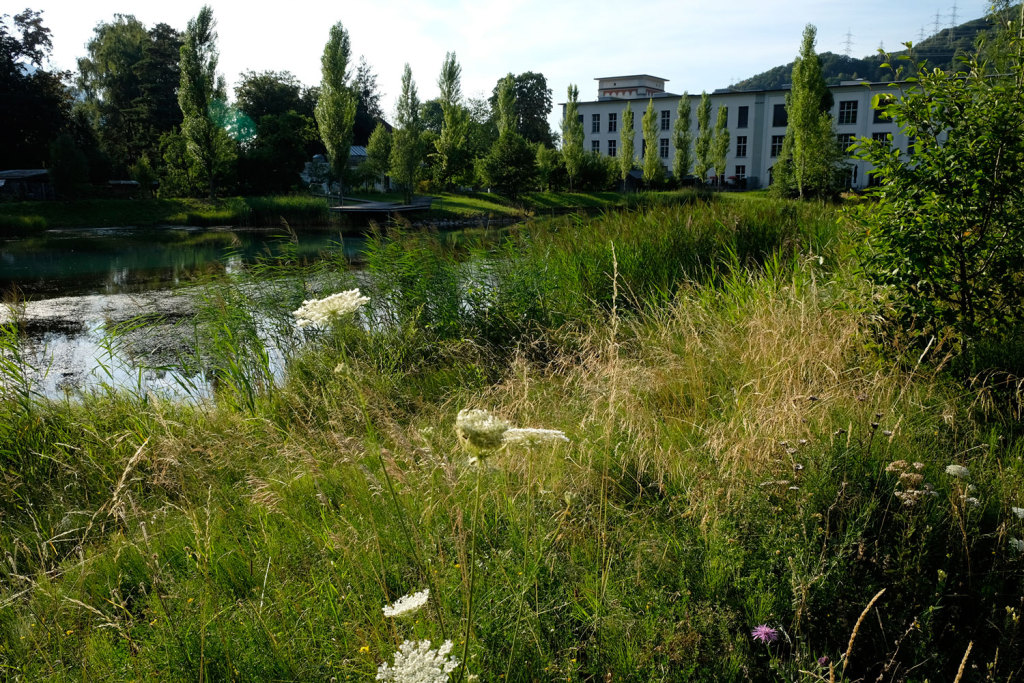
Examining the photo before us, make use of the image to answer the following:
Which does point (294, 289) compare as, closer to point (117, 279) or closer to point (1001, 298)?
point (1001, 298)

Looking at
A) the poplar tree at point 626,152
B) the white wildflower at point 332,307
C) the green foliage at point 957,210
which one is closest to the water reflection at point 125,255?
the white wildflower at point 332,307

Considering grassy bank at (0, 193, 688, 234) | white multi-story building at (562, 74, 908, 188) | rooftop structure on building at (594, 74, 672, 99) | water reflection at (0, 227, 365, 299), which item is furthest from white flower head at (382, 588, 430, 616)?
rooftop structure on building at (594, 74, 672, 99)

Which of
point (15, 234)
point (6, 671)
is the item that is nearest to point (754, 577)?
point (6, 671)

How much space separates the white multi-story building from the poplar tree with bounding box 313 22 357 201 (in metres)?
19.8

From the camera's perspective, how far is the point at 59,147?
27422mm

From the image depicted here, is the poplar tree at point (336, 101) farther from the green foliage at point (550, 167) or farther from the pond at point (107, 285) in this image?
the green foliage at point (550, 167)

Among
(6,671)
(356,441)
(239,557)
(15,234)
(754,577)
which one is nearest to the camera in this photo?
(754,577)

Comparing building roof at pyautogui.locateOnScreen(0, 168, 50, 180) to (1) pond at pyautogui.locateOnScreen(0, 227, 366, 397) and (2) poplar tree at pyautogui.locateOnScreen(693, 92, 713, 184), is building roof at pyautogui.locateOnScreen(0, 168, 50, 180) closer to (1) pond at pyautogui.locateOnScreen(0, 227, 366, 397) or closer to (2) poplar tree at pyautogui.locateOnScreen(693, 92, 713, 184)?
(1) pond at pyautogui.locateOnScreen(0, 227, 366, 397)

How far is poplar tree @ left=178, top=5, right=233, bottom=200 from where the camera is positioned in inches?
1182

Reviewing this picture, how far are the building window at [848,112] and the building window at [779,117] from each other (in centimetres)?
398

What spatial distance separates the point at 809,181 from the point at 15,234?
101ft

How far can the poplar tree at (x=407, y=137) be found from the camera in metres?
33.6

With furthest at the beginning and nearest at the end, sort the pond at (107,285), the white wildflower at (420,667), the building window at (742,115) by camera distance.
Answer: the building window at (742,115) < the pond at (107,285) < the white wildflower at (420,667)

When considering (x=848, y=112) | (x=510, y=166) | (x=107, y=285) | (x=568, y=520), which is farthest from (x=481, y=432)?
(x=848, y=112)
